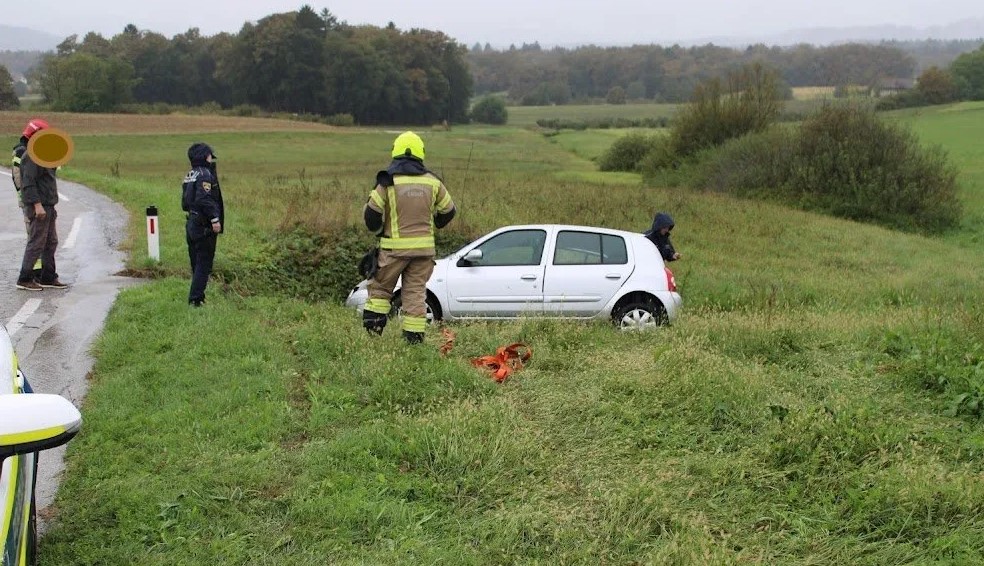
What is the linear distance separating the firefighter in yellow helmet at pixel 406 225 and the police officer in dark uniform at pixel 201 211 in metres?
2.11

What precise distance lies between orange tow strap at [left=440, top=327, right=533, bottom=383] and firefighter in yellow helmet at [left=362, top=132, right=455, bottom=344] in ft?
1.78

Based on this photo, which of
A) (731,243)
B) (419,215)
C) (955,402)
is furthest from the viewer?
(731,243)

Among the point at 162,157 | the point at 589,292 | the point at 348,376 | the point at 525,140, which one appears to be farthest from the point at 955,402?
the point at 525,140

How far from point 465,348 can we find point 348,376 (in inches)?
56.4

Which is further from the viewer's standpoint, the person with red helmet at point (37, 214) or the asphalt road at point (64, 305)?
the person with red helmet at point (37, 214)

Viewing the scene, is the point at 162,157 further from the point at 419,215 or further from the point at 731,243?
the point at 419,215

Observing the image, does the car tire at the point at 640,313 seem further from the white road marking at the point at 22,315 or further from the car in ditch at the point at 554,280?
the white road marking at the point at 22,315

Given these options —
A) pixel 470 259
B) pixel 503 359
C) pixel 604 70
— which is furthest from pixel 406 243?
pixel 604 70

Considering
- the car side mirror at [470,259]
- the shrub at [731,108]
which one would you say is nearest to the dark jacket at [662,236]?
the car side mirror at [470,259]

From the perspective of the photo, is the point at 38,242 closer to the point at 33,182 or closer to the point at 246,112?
the point at 33,182

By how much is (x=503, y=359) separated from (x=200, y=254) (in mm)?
3597

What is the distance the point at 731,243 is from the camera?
2272 centimetres

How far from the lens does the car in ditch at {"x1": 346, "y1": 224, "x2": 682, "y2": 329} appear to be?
404 inches

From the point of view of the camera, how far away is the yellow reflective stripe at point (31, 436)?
8.77 feet
